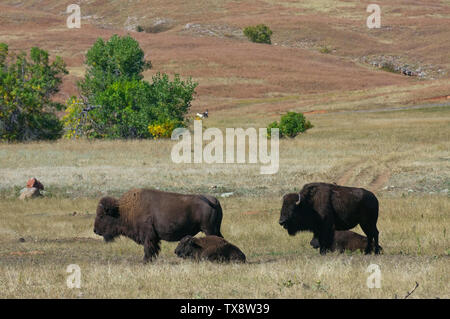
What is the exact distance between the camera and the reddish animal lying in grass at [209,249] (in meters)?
14.0

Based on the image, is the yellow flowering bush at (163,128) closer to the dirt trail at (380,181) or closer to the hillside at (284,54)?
the dirt trail at (380,181)

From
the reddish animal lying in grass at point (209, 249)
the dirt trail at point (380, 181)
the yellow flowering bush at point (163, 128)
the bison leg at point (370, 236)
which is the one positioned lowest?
the yellow flowering bush at point (163, 128)

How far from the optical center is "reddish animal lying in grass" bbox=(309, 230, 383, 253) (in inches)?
632

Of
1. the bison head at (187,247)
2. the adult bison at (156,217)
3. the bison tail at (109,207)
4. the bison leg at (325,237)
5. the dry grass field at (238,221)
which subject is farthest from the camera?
the bison leg at (325,237)

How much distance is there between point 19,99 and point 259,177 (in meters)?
29.5

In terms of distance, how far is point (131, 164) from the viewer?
124 ft

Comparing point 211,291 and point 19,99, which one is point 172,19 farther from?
point 211,291

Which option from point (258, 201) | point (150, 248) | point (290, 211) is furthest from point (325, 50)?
point (150, 248)

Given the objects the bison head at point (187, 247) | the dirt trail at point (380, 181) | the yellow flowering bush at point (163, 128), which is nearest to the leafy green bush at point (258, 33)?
the yellow flowering bush at point (163, 128)

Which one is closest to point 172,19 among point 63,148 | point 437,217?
point 63,148

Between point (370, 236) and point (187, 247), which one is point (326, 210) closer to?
point (370, 236)

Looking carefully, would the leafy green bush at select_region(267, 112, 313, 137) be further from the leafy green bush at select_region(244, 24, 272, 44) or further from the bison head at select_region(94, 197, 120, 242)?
the leafy green bush at select_region(244, 24, 272, 44)

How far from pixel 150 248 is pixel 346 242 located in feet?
15.2
